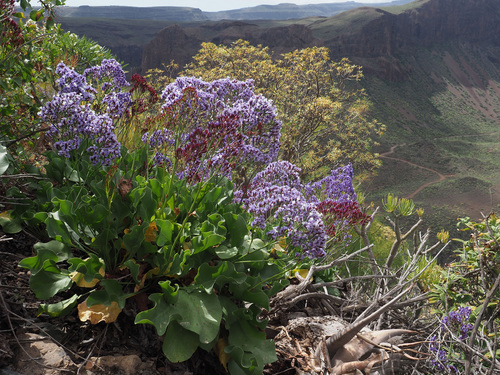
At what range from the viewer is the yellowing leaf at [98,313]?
2.21 m

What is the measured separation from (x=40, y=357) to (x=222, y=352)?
104cm

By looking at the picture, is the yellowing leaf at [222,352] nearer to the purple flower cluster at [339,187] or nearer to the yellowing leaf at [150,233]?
the yellowing leaf at [150,233]

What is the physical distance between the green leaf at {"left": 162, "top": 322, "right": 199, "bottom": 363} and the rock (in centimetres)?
52

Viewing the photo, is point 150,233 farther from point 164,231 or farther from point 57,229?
point 57,229

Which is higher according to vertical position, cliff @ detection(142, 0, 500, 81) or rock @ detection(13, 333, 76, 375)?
cliff @ detection(142, 0, 500, 81)

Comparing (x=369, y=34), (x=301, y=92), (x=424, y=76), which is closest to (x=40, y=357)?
(x=301, y=92)

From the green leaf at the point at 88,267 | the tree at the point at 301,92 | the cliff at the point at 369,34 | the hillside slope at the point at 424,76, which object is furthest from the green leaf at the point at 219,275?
the cliff at the point at 369,34

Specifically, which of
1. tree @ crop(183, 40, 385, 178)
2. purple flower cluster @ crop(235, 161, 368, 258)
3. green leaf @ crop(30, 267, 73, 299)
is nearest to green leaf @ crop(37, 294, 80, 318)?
green leaf @ crop(30, 267, 73, 299)

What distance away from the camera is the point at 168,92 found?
11.0 ft

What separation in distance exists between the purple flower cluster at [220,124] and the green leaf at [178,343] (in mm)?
1084

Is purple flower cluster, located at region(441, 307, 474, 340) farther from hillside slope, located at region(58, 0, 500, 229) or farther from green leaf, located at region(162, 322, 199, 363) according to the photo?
hillside slope, located at region(58, 0, 500, 229)

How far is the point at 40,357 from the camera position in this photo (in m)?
2.02

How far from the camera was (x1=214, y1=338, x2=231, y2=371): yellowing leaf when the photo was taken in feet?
7.64

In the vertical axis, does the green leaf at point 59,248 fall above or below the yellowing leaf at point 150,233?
below
